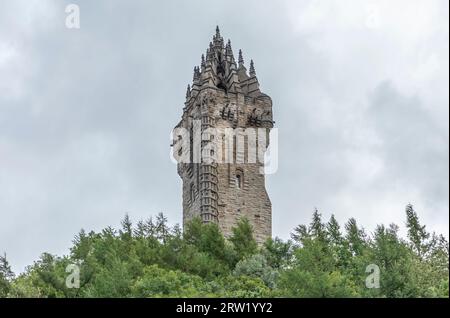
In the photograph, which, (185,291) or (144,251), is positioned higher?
(144,251)

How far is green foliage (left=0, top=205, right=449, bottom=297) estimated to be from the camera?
50.1 metres

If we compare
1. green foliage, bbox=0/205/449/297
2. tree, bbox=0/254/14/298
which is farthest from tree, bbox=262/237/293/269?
tree, bbox=0/254/14/298

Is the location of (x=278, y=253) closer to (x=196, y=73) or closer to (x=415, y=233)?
(x=415, y=233)

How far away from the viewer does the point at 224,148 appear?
89.2 meters

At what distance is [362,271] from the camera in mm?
53344

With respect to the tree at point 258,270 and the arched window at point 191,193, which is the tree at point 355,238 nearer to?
the tree at point 258,270

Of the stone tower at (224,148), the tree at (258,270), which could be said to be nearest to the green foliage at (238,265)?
the tree at (258,270)

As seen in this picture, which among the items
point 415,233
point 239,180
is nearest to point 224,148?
point 239,180

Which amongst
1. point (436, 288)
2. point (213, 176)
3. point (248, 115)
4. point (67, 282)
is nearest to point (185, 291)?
point (67, 282)

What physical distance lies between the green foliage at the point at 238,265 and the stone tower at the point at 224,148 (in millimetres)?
12773

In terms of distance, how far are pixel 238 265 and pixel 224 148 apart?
28611mm
